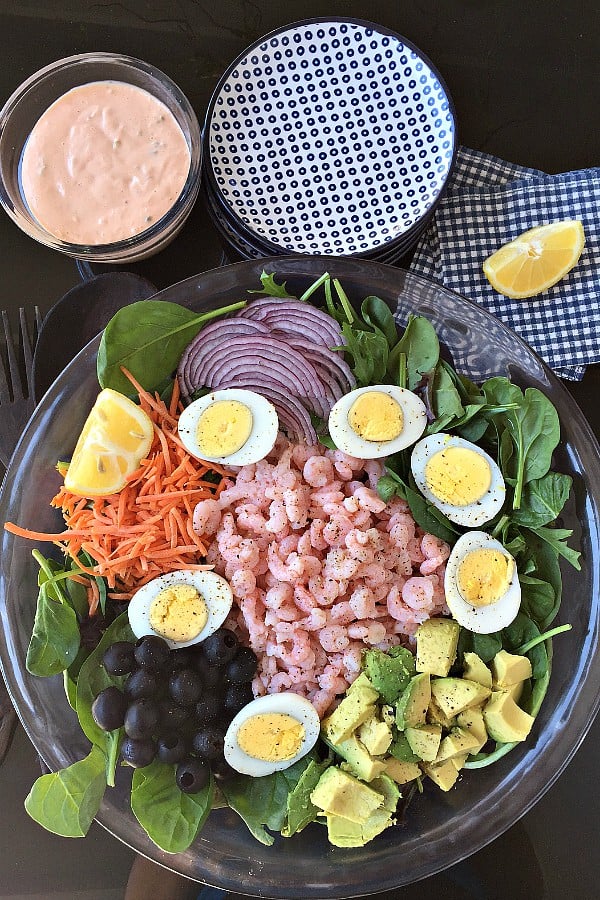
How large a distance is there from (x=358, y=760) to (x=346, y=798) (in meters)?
0.07

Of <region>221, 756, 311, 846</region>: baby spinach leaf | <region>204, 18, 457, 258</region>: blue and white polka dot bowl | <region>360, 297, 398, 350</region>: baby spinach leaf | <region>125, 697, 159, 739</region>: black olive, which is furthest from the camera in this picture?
<region>204, 18, 457, 258</region>: blue and white polka dot bowl

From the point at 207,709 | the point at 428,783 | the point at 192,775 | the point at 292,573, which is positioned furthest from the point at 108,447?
the point at 428,783

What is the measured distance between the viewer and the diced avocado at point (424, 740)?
1.43 m

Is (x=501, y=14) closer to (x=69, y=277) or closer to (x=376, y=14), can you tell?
(x=376, y=14)

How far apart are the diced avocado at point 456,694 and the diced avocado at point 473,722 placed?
0.04 feet

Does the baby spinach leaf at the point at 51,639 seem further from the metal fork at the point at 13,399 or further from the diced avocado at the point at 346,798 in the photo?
the diced avocado at the point at 346,798

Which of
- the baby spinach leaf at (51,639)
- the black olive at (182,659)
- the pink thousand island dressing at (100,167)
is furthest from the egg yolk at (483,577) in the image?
the pink thousand island dressing at (100,167)

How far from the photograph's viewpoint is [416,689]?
56.7 inches

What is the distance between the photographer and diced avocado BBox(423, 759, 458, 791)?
148 centimetres

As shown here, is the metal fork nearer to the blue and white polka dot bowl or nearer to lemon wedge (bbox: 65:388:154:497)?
lemon wedge (bbox: 65:388:154:497)

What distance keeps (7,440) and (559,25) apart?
169 cm

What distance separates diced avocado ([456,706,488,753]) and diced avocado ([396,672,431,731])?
0.25 feet

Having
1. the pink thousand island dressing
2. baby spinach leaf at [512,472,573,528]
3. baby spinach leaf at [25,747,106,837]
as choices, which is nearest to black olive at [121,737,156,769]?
baby spinach leaf at [25,747,106,837]

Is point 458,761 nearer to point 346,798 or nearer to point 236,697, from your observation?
point 346,798
